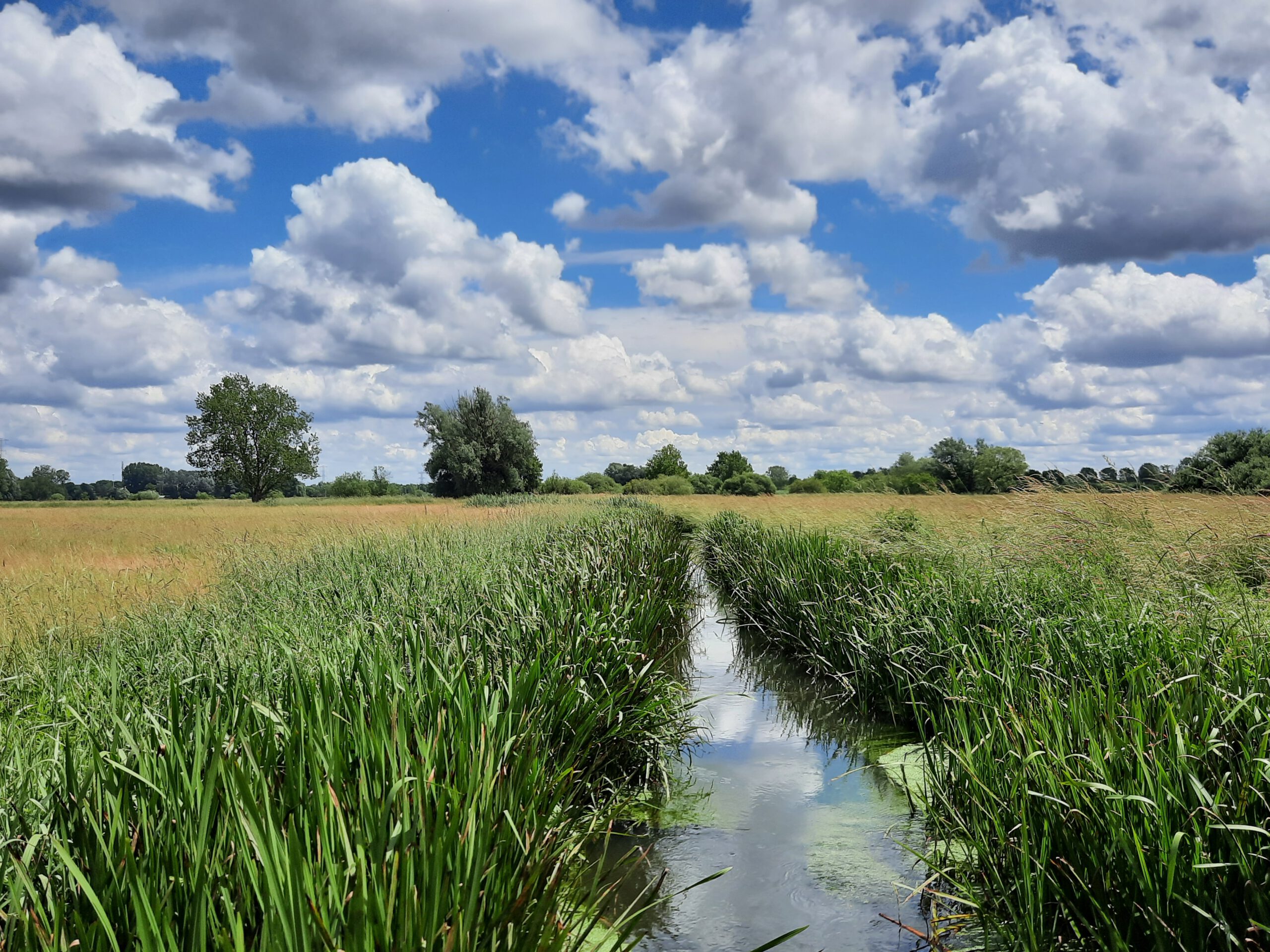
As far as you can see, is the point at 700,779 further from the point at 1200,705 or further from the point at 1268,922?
the point at 1268,922

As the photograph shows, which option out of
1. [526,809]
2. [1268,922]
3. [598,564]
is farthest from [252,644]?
[1268,922]

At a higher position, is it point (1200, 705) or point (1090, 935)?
point (1200, 705)

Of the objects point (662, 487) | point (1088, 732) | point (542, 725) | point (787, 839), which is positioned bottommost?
point (787, 839)

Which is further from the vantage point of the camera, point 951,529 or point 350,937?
point 951,529

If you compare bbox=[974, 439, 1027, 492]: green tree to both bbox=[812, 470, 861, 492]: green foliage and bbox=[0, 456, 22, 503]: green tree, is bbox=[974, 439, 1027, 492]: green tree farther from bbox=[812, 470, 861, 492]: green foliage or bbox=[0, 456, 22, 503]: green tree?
bbox=[0, 456, 22, 503]: green tree

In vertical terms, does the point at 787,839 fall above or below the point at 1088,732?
below

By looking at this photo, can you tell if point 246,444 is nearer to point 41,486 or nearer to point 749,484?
point 41,486

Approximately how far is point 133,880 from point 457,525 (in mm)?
11026

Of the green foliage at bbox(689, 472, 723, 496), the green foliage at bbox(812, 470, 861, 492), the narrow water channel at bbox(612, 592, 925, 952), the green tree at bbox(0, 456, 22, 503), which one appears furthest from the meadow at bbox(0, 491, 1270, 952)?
the green foliage at bbox(689, 472, 723, 496)

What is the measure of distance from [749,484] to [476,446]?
58.8 ft

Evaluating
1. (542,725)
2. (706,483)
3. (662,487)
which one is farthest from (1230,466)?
(706,483)

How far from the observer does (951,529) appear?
32.7ft

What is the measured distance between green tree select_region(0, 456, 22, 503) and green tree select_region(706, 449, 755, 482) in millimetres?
46792

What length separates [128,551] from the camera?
11.1m
